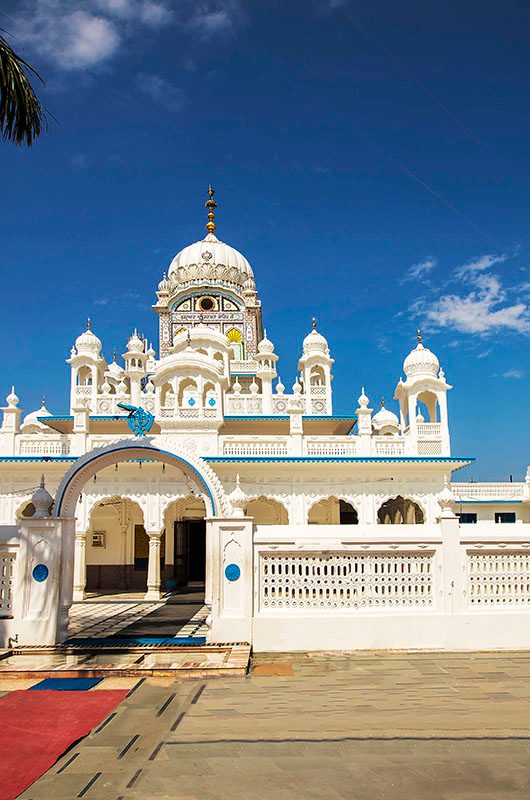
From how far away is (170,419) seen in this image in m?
20.1

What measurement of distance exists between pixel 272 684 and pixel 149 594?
11.3 metres

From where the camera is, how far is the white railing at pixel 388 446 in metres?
19.7

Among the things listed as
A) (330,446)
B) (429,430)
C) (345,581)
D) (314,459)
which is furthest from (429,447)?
(345,581)

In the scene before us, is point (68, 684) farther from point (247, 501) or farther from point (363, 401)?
Result: point (363, 401)

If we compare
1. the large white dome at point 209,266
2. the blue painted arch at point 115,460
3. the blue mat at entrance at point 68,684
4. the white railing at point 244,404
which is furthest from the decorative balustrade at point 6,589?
the large white dome at point 209,266

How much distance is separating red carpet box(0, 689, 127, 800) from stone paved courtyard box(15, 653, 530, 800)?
0.15 meters

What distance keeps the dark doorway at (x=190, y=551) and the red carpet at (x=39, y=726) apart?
48.8 feet

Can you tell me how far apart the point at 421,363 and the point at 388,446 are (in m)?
3.53

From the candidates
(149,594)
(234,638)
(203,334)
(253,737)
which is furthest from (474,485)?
(253,737)

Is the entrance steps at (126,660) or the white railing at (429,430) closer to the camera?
the entrance steps at (126,660)

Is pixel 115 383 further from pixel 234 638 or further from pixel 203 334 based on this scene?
pixel 234 638

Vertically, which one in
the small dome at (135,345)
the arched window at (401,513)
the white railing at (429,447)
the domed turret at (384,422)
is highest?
the small dome at (135,345)

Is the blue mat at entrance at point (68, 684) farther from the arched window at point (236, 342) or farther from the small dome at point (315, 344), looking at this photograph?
the arched window at point (236, 342)

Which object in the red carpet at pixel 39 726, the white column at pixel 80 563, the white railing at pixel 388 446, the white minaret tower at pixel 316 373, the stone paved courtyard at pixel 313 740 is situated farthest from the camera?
the white minaret tower at pixel 316 373
